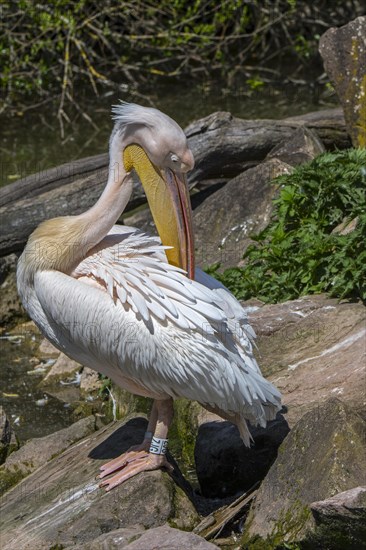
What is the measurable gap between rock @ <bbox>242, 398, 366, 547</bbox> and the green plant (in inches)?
66.6

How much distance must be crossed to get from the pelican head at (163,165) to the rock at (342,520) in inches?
62.8

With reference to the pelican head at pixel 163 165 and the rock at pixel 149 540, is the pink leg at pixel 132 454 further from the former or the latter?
the pelican head at pixel 163 165

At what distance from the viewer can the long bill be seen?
565cm

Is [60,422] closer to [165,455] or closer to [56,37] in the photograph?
[165,455]

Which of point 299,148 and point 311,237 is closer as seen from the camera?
point 311,237

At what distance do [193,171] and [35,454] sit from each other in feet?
12.6

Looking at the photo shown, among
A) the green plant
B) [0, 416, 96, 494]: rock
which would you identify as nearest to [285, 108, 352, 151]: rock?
the green plant

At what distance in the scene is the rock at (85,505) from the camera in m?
5.23

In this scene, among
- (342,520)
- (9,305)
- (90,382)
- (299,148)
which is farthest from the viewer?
(9,305)

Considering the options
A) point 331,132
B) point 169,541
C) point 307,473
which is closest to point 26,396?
point 307,473

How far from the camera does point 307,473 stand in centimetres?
510

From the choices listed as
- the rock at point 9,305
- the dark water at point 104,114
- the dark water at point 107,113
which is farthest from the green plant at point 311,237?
the dark water at point 107,113

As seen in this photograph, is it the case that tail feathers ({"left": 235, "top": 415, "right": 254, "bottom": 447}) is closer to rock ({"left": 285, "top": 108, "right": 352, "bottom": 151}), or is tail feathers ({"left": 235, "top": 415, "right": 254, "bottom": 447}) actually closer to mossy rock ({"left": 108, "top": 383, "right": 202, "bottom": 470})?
mossy rock ({"left": 108, "top": 383, "right": 202, "bottom": 470})

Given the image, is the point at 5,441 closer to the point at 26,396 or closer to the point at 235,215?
the point at 26,396
